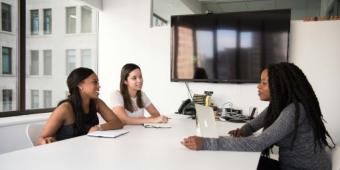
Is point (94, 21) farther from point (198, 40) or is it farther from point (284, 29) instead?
point (284, 29)

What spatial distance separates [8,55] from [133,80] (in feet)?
4.93

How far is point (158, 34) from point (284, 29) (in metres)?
1.51

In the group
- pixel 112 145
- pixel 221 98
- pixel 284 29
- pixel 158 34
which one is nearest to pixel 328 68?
pixel 284 29

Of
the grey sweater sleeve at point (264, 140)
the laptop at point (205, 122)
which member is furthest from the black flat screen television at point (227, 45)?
the grey sweater sleeve at point (264, 140)

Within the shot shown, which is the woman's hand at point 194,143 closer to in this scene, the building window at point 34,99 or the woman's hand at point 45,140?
the woman's hand at point 45,140

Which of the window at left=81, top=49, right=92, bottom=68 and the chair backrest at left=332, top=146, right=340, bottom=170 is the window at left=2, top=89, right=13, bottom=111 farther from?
the chair backrest at left=332, top=146, right=340, bottom=170

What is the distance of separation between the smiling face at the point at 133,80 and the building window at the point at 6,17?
1.50 m

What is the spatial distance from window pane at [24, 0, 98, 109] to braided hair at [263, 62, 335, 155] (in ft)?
9.10

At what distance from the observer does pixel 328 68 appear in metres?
Result: 3.01

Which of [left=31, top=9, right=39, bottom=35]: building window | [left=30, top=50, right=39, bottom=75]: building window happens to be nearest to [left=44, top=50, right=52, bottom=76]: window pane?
[left=30, top=50, right=39, bottom=75]: building window

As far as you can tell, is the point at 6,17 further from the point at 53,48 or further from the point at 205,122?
the point at 205,122

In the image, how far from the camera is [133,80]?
2541mm

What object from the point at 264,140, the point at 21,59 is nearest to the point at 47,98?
the point at 21,59

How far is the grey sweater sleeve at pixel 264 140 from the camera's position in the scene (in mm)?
1371
